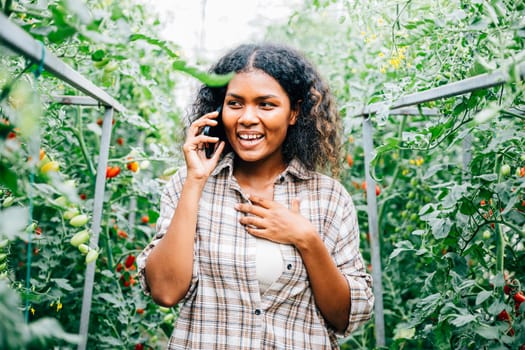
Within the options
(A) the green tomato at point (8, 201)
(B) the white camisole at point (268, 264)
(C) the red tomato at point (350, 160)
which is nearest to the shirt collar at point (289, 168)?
(B) the white camisole at point (268, 264)

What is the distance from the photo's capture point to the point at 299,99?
1.50m

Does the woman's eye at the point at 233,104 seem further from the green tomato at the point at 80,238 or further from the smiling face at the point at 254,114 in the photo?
the green tomato at the point at 80,238

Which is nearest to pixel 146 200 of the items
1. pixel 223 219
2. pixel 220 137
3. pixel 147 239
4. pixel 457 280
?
pixel 147 239

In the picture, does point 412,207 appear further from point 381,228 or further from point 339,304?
point 339,304

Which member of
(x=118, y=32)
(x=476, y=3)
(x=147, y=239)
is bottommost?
(x=147, y=239)

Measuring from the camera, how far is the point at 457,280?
4.58 feet

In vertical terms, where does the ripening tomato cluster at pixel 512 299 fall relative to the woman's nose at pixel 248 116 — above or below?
below

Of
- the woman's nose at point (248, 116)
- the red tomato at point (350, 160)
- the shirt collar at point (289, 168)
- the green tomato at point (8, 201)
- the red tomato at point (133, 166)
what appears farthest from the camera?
the red tomato at point (350, 160)

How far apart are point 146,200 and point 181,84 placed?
1.42m

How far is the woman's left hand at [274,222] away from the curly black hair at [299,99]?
Answer: 0.73 feet

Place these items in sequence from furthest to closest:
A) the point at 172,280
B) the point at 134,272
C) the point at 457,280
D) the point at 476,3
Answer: the point at 134,272 → the point at 457,280 → the point at 172,280 → the point at 476,3

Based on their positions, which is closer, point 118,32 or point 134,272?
point 118,32

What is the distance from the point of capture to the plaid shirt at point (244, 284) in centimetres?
127

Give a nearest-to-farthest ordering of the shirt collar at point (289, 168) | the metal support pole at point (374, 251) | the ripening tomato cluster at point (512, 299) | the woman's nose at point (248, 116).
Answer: the ripening tomato cluster at point (512, 299) → the woman's nose at point (248, 116) → the shirt collar at point (289, 168) → the metal support pole at point (374, 251)
